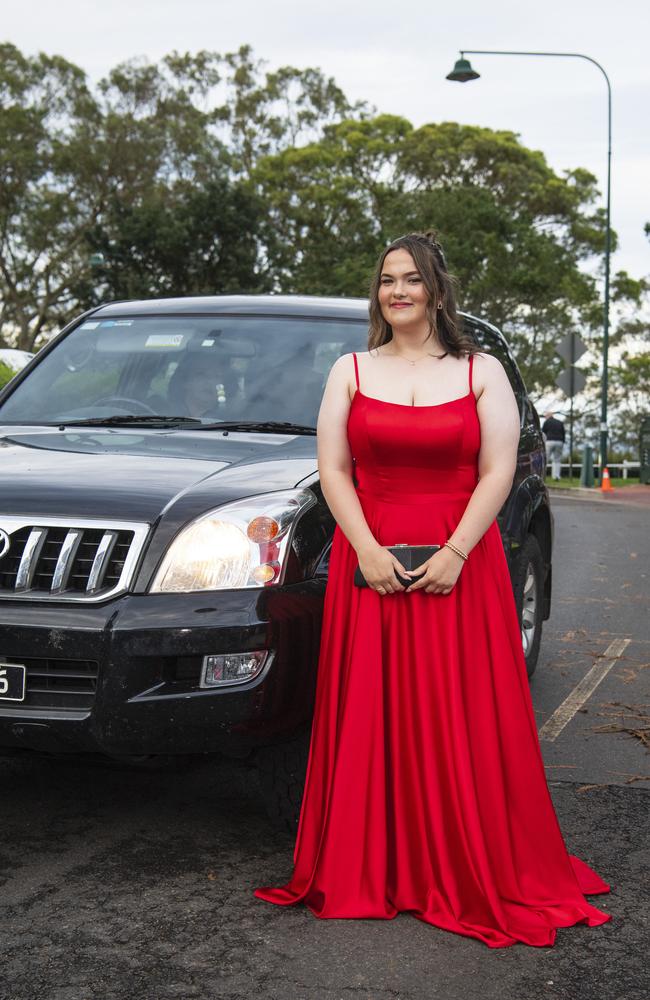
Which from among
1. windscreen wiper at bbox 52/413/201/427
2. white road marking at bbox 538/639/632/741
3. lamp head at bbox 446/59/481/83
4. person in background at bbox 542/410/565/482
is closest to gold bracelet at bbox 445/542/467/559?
windscreen wiper at bbox 52/413/201/427

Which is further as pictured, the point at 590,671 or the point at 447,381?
the point at 590,671

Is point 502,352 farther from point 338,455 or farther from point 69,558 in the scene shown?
point 69,558

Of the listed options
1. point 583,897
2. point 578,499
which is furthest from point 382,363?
point 578,499

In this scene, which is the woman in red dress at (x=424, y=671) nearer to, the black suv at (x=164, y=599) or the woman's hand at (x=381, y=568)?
the woman's hand at (x=381, y=568)

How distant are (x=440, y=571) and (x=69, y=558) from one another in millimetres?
1020

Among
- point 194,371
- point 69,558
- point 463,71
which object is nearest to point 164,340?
point 194,371

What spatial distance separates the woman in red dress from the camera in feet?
11.7

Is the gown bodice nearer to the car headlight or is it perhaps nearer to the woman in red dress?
the woman in red dress

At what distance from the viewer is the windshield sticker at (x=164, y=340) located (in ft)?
17.7

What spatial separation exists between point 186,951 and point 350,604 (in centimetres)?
103

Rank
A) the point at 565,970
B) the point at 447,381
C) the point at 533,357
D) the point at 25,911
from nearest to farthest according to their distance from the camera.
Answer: the point at 565,970
the point at 25,911
the point at 447,381
the point at 533,357

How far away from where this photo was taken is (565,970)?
10.6 ft

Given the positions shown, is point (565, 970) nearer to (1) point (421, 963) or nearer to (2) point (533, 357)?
(1) point (421, 963)

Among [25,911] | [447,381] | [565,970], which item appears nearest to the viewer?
[565,970]
